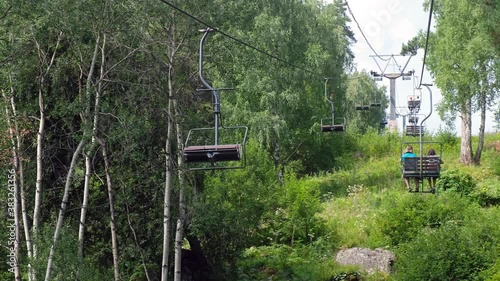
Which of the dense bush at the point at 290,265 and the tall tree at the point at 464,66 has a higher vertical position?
the tall tree at the point at 464,66

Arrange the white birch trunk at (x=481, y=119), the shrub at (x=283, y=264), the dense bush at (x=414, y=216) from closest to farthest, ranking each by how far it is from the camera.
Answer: the shrub at (x=283, y=264) < the dense bush at (x=414, y=216) < the white birch trunk at (x=481, y=119)

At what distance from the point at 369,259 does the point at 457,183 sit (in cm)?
671

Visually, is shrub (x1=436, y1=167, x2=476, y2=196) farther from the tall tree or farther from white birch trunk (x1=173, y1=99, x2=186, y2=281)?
white birch trunk (x1=173, y1=99, x2=186, y2=281)

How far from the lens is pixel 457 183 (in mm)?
34750

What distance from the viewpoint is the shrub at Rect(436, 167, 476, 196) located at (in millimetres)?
34562

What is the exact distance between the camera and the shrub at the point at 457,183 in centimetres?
3456

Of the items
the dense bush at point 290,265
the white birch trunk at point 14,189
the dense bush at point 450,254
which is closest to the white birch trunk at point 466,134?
the dense bush at point 290,265

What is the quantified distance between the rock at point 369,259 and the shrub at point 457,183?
5668 mm

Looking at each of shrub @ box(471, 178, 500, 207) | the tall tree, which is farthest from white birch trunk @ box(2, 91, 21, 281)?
the tall tree

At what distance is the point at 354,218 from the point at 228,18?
40.0 feet

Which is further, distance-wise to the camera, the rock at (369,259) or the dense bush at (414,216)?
the dense bush at (414,216)

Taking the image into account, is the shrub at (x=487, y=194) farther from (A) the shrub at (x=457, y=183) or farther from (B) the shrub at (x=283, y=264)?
(B) the shrub at (x=283, y=264)

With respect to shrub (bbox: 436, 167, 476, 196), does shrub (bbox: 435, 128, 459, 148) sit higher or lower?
higher

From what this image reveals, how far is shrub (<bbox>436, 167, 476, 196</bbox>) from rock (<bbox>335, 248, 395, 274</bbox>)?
5.67 m
